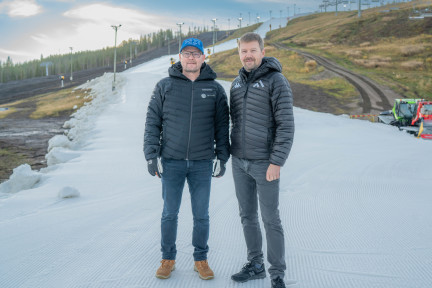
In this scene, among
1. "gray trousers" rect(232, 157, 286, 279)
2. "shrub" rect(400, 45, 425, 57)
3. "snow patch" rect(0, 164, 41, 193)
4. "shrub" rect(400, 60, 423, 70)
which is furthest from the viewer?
"shrub" rect(400, 45, 425, 57)

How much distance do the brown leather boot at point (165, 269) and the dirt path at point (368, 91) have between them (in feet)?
83.1

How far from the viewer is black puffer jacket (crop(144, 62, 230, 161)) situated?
3.48 metres

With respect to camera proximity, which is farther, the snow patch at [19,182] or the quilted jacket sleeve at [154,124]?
the snow patch at [19,182]

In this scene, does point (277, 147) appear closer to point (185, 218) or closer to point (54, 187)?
point (185, 218)

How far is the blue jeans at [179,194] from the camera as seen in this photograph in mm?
3500

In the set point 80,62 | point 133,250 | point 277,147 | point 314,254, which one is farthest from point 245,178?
point 80,62

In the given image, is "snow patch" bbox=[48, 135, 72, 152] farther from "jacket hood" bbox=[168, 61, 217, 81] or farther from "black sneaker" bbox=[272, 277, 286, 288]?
"black sneaker" bbox=[272, 277, 286, 288]

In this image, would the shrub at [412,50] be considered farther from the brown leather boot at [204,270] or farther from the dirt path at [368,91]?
the brown leather boot at [204,270]

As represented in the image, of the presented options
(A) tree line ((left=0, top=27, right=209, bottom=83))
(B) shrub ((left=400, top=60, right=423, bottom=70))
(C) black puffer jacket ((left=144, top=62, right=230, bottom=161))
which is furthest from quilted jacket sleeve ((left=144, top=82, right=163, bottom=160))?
(A) tree line ((left=0, top=27, right=209, bottom=83))

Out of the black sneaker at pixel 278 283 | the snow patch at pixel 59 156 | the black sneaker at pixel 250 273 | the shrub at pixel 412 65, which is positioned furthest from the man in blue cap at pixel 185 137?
the shrub at pixel 412 65

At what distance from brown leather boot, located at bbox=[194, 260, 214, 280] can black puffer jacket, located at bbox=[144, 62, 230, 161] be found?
3.41ft

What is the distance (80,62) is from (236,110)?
12424cm

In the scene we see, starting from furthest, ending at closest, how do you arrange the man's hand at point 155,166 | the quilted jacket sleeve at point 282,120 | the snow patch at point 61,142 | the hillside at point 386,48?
the hillside at point 386,48 → the snow patch at point 61,142 → the man's hand at point 155,166 → the quilted jacket sleeve at point 282,120

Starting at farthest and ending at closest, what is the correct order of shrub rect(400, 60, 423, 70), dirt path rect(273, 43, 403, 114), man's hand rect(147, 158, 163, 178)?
shrub rect(400, 60, 423, 70) → dirt path rect(273, 43, 403, 114) → man's hand rect(147, 158, 163, 178)
